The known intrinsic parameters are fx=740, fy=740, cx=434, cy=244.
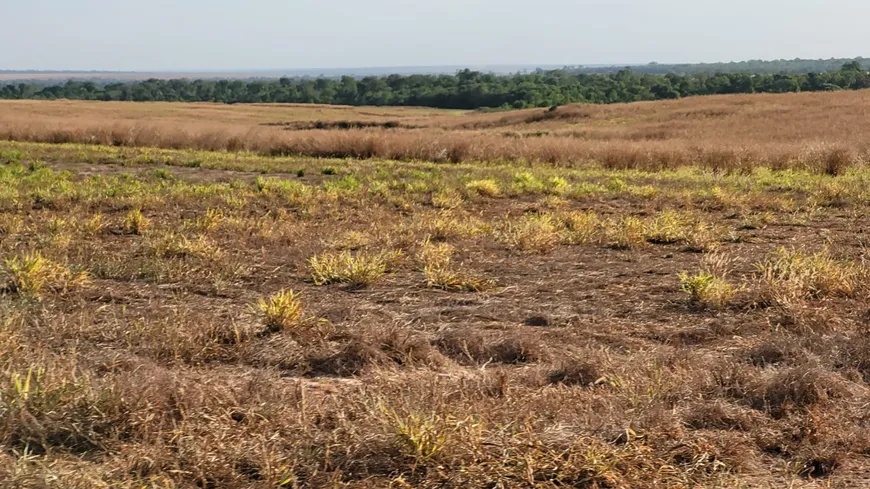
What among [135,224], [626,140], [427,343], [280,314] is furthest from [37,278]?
[626,140]

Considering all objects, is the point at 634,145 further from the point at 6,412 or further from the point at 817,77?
the point at 817,77

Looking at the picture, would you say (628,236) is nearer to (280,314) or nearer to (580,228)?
(580,228)

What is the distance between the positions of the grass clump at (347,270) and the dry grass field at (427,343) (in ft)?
0.07

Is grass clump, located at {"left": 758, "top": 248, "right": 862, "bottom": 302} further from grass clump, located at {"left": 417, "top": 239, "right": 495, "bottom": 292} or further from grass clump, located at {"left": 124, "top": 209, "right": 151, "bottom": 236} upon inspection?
grass clump, located at {"left": 124, "top": 209, "right": 151, "bottom": 236}

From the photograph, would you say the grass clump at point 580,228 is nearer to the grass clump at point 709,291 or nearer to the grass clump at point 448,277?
the grass clump at point 448,277

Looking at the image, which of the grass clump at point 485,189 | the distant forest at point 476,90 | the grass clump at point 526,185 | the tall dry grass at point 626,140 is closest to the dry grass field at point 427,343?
the grass clump at point 485,189

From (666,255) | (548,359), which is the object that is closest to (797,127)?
(666,255)

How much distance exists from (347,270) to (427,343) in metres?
1.71

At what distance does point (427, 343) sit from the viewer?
13.8 ft

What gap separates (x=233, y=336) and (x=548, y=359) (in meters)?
1.81

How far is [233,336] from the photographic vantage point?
4301 millimetres

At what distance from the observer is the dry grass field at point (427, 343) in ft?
9.66

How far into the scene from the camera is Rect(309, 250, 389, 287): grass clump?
5.67m

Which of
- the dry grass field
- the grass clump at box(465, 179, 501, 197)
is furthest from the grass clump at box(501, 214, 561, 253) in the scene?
the grass clump at box(465, 179, 501, 197)
